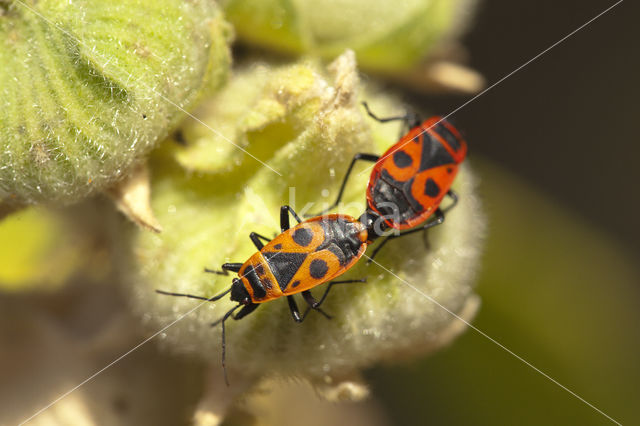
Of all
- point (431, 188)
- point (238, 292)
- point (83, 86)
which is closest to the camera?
point (83, 86)

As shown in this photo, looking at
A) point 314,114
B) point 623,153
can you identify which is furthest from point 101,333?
point 623,153

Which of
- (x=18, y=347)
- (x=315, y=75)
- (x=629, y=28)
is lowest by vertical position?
(x=18, y=347)

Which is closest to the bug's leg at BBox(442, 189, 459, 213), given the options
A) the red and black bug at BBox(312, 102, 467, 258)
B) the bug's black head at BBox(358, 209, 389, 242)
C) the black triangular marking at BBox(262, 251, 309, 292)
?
the red and black bug at BBox(312, 102, 467, 258)

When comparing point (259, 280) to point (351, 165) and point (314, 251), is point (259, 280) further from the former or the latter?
point (351, 165)

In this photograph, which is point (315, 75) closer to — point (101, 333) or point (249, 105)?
point (249, 105)

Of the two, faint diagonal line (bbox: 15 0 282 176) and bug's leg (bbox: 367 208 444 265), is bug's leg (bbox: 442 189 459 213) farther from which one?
faint diagonal line (bbox: 15 0 282 176)

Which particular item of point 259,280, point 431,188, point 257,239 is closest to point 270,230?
point 257,239
